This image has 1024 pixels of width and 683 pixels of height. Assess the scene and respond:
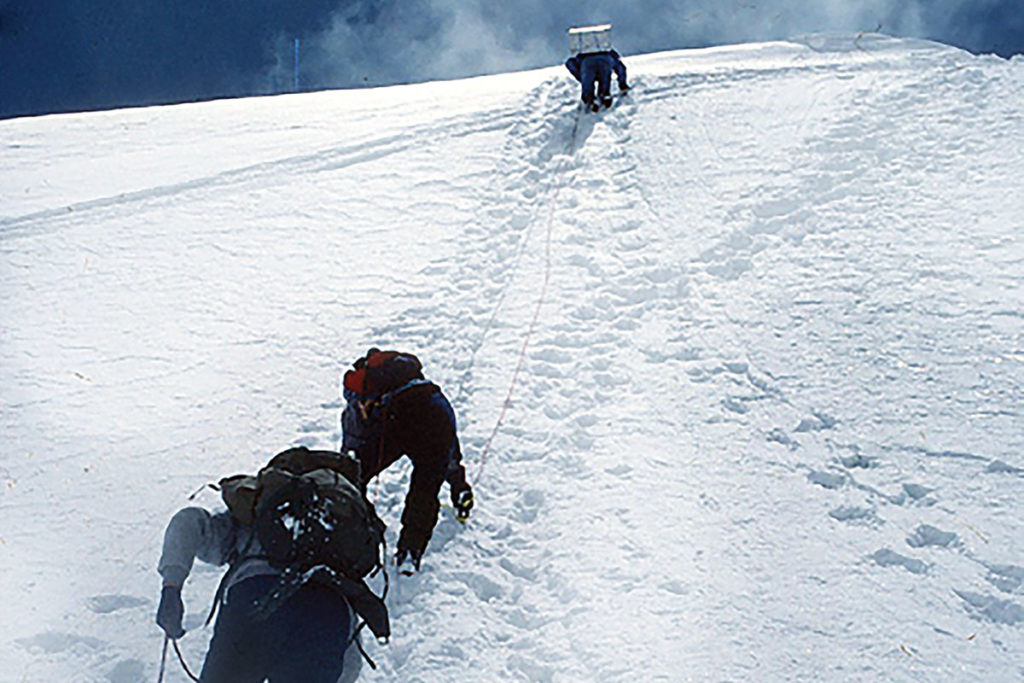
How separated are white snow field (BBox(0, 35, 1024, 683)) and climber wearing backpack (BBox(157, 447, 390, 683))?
88cm

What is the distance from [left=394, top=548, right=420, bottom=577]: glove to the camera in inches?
174

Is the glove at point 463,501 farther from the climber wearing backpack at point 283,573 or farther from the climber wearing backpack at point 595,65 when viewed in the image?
the climber wearing backpack at point 595,65

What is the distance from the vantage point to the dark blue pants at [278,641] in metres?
2.99

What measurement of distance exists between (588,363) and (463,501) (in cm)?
198

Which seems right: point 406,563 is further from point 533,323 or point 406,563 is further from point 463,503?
point 533,323

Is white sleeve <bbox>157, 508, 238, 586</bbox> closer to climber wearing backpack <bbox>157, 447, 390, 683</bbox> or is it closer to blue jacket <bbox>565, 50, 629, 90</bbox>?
climber wearing backpack <bbox>157, 447, 390, 683</bbox>

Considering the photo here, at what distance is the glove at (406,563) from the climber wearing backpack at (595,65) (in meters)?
8.29

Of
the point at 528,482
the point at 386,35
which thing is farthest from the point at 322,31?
the point at 528,482

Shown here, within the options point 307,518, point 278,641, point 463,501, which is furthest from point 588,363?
point 278,641

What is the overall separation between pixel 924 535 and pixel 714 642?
1347mm

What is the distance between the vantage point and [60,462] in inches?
205

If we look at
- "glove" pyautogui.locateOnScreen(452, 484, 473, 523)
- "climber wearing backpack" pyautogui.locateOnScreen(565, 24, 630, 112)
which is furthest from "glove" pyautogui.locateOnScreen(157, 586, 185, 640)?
"climber wearing backpack" pyautogui.locateOnScreen(565, 24, 630, 112)

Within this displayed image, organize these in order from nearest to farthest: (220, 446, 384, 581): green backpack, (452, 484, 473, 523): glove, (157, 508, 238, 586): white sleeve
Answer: (220, 446, 384, 581): green backpack < (157, 508, 238, 586): white sleeve < (452, 484, 473, 523): glove

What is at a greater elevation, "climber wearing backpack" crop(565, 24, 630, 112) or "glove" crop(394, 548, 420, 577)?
"climber wearing backpack" crop(565, 24, 630, 112)
